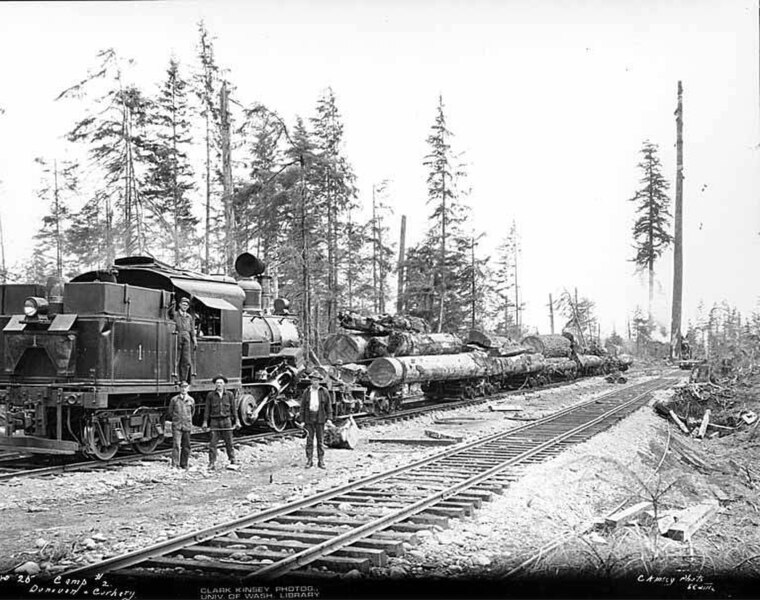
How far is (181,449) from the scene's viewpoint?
37.9 feet

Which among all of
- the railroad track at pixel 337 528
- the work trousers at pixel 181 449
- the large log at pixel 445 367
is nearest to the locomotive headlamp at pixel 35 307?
the work trousers at pixel 181 449

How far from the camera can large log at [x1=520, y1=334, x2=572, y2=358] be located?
32469 millimetres

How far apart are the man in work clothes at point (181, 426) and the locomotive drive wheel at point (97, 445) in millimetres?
981

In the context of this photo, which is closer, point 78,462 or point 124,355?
point 124,355

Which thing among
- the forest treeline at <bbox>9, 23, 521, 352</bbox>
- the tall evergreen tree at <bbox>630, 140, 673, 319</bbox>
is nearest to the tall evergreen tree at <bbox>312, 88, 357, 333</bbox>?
the forest treeline at <bbox>9, 23, 521, 352</bbox>

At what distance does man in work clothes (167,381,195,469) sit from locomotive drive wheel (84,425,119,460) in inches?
38.6

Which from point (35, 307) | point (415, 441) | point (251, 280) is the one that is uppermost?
point (251, 280)

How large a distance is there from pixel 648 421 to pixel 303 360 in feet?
26.3

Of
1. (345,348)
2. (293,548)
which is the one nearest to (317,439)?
(293,548)

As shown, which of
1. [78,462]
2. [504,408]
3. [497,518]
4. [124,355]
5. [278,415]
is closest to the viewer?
[497,518]

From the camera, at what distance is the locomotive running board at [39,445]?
10.9 m

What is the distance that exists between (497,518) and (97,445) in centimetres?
648

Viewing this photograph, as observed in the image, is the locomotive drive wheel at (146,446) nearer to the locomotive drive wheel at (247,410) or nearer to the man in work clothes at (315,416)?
the locomotive drive wheel at (247,410)

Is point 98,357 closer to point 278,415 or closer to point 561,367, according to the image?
point 278,415
